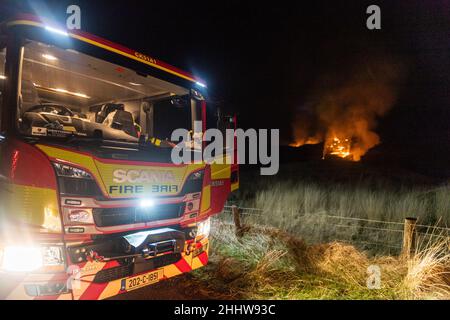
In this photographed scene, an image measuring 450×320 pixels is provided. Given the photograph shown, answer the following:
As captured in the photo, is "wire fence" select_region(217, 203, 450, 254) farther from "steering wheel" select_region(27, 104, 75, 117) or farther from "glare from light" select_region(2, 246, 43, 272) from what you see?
"glare from light" select_region(2, 246, 43, 272)

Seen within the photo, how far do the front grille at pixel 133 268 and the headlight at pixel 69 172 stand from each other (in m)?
0.88

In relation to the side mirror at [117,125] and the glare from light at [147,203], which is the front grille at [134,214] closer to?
the glare from light at [147,203]

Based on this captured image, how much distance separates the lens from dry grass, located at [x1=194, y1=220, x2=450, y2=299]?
3.94 m

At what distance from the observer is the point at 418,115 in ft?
90.2

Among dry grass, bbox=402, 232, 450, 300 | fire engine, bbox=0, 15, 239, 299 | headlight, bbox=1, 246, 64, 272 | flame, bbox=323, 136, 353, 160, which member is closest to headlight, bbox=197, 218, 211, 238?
fire engine, bbox=0, 15, 239, 299

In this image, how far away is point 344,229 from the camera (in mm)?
6672

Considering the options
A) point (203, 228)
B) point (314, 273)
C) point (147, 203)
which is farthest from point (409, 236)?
A: point (147, 203)

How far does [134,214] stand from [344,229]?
4633 mm

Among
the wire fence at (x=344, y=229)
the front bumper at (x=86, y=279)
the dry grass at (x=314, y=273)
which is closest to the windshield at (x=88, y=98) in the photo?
the front bumper at (x=86, y=279)

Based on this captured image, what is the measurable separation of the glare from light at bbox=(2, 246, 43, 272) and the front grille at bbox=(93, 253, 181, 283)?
566 millimetres
